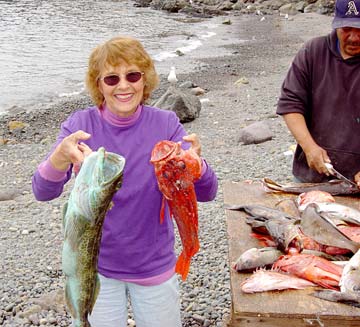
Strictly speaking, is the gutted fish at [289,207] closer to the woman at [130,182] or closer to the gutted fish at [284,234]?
the gutted fish at [284,234]

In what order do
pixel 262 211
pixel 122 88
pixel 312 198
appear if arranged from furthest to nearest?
1. pixel 312 198
2. pixel 262 211
3. pixel 122 88

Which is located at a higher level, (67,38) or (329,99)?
(329,99)

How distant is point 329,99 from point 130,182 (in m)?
2.14

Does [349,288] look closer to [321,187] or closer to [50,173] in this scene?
[321,187]

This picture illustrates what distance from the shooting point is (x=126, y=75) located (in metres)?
3.48

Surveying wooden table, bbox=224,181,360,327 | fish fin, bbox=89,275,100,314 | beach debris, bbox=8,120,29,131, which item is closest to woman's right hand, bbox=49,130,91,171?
fish fin, bbox=89,275,100,314

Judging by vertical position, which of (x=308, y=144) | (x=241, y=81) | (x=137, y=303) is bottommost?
(x=241, y=81)

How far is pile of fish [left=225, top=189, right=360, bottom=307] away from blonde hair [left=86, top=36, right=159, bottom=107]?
1.29 m

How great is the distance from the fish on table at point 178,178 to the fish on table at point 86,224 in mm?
403

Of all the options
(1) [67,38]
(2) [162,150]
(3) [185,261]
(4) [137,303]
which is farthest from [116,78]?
(1) [67,38]

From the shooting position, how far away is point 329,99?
4949 millimetres

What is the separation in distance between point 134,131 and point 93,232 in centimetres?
71

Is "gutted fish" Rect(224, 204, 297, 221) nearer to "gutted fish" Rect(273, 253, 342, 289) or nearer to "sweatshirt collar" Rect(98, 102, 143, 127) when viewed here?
"gutted fish" Rect(273, 253, 342, 289)

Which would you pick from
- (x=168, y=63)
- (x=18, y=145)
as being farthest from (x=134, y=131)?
(x=168, y=63)
